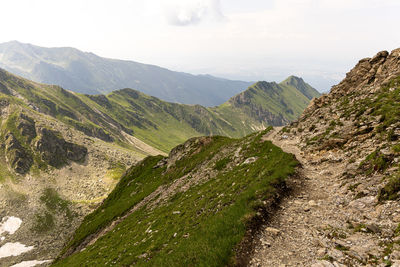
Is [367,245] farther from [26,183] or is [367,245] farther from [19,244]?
[26,183]

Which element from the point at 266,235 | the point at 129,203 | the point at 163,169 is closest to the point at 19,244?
the point at 129,203

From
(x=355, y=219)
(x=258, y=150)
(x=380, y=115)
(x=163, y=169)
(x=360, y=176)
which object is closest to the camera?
(x=355, y=219)

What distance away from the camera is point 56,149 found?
561 feet

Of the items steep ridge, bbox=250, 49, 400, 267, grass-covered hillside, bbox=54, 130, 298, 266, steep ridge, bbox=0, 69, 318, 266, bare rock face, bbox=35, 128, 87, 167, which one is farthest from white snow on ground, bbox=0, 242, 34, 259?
steep ridge, bbox=250, 49, 400, 267

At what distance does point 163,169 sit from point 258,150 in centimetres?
3925

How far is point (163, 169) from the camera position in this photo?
221 feet

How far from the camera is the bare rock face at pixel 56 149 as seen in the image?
163m

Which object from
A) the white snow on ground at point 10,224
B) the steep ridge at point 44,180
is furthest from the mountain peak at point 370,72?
the white snow on ground at point 10,224

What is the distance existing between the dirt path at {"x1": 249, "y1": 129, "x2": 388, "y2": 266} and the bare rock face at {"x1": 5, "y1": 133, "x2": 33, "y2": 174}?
611 ft

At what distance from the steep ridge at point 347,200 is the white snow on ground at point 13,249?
114909 mm

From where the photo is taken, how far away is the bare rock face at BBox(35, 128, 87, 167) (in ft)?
535

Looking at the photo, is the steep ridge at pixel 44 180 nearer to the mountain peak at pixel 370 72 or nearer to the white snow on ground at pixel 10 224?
the white snow on ground at pixel 10 224

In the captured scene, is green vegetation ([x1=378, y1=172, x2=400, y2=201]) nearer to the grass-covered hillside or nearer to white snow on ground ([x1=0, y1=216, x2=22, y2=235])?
the grass-covered hillside

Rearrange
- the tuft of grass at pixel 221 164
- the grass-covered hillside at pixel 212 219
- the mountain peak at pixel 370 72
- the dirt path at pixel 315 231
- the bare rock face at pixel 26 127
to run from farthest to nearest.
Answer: the bare rock face at pixel 26 127, the tuft of grass at pixel 221 164, the mountain peak at pixel 370 72, the grass-covered hillside at pixel 212 219, the dirt path at pixel 315 231
